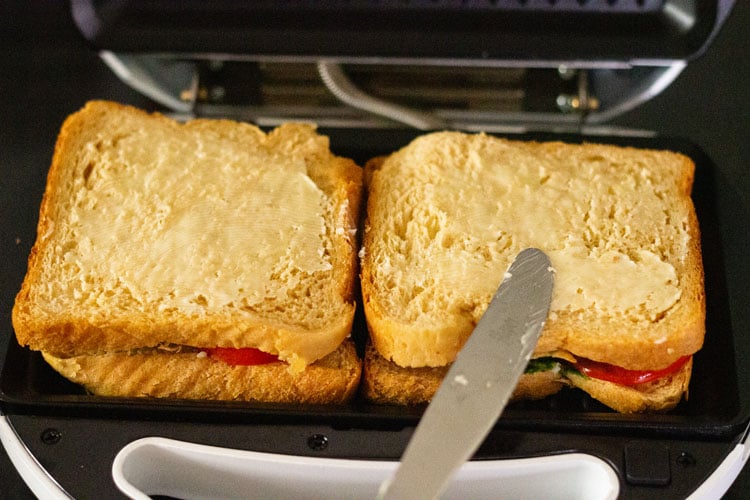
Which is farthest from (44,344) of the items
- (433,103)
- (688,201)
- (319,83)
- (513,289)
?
(688,201)

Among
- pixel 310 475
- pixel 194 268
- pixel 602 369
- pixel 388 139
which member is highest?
pixel 388 139

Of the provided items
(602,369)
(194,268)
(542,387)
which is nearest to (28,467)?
(194,268)

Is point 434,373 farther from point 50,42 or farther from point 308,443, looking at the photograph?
point 50,42

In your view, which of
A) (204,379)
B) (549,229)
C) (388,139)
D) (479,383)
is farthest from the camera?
(388,139)

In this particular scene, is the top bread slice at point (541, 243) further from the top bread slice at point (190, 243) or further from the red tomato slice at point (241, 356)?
the red tomato slice at point (241, 356)

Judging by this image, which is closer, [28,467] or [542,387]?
[28,467]

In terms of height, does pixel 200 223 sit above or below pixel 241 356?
above

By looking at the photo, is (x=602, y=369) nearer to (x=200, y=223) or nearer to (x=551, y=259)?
(x=551, y=259)

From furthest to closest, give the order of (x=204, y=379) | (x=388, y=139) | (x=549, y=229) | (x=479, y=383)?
(x=388, y=139)
(x=549, y=229)
(x=204, y=379)
(x=479, y=383)
